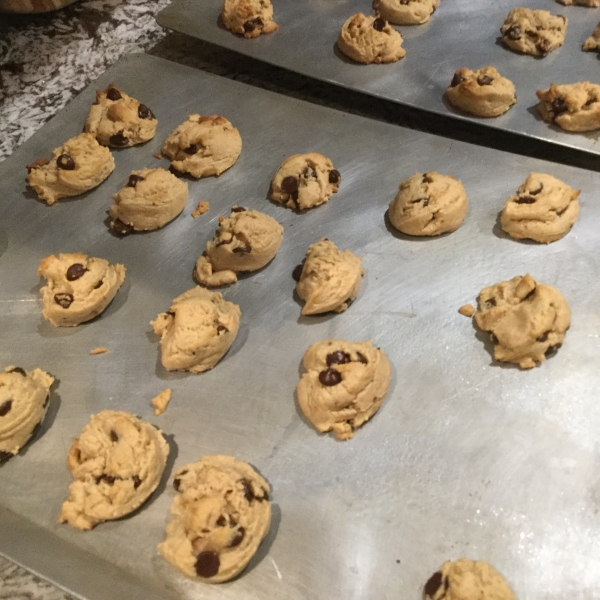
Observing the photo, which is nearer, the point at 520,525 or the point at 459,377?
the point at 520,525

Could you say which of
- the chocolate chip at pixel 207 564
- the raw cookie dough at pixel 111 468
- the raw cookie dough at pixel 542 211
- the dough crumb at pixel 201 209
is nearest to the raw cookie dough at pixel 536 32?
the raw cookie dough at pixel 542 211

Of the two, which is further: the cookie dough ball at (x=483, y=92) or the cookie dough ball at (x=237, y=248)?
the cookie dough ball at (x=483, y=92)

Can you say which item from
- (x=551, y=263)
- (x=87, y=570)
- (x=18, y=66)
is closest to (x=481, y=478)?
(x=551, y=263)

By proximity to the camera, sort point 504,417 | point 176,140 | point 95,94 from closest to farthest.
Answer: point 504,417 → point 176,140 → point 95,94

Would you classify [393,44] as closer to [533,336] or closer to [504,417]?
[533,336]

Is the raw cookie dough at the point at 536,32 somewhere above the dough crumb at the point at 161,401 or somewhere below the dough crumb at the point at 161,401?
above

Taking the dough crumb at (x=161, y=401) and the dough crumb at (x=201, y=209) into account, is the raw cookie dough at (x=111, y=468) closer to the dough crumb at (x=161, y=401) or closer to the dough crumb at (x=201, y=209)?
the dough crumb at (x=161, y=401)
